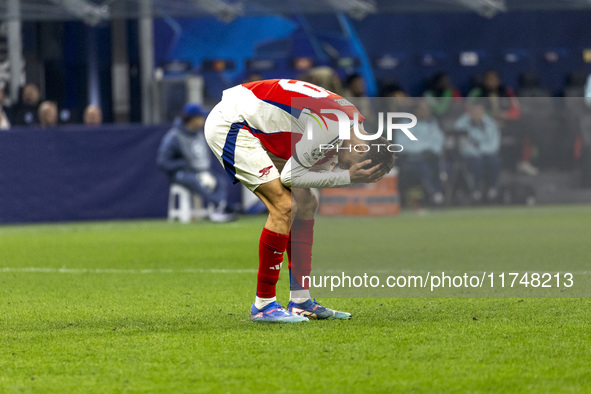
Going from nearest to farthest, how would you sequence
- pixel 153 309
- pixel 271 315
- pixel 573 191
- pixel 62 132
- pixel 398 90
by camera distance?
pixel 271 315 → pixel 153 309 → pixel 573 191 → pixel 62 132 → pixel 398 90

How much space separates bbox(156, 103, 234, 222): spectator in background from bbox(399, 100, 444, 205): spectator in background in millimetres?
7457

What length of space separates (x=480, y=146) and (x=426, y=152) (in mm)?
2424

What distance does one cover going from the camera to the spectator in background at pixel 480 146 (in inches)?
343

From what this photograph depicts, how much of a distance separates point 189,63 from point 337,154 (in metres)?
14.1

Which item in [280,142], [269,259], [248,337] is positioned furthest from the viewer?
[280,142]

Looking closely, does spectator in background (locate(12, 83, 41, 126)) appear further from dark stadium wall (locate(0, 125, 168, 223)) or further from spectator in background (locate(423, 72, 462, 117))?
spectator in background (locate(423, 72, 462, 117))

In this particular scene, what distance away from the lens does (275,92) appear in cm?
622

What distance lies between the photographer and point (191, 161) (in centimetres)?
1565

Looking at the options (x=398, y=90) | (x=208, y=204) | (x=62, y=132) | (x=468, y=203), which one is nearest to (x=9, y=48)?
(x=62, y=132)

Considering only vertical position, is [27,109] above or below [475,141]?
above

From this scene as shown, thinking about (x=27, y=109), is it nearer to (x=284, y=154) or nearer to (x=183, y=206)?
(x=183, y=206)

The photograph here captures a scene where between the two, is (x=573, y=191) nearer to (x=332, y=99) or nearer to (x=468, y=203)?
(x=468, y=203)

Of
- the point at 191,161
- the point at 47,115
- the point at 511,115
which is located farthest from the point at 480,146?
the point at 47,115

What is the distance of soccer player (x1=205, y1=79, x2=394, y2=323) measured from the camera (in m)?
6.07
